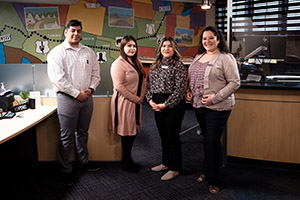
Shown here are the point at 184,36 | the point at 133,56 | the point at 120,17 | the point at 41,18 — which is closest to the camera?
the point at 133,56

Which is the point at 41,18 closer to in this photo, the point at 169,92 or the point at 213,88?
the point at 169,92

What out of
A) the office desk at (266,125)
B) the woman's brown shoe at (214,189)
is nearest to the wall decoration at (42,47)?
the office desk at (266,125)

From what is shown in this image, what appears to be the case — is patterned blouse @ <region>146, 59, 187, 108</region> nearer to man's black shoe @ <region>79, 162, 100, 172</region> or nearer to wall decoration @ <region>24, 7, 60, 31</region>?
man's black shoe @ <region>79, 162, 100, 172</region>

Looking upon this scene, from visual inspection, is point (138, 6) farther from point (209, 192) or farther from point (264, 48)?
point (209, 192)

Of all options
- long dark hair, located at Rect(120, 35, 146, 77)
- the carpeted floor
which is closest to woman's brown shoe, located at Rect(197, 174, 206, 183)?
the carpeted floor

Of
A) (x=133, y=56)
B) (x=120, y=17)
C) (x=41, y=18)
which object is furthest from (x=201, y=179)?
(x=41, y=18)

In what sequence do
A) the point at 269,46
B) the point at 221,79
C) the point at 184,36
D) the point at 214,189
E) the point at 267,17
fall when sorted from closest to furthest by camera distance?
the point at 221,79 < the point at 214,189 < the point at 269,46 < the point at 267,17 < the point at 184,36

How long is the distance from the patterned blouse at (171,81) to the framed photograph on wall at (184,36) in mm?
3773

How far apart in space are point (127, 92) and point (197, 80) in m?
0.67

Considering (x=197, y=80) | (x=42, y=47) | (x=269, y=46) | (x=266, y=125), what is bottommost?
(x=266, y=125)

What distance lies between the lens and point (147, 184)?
8.13 ft

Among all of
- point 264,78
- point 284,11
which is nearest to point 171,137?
point 264,78

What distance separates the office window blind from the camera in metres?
4.47

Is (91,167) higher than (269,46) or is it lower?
lower
